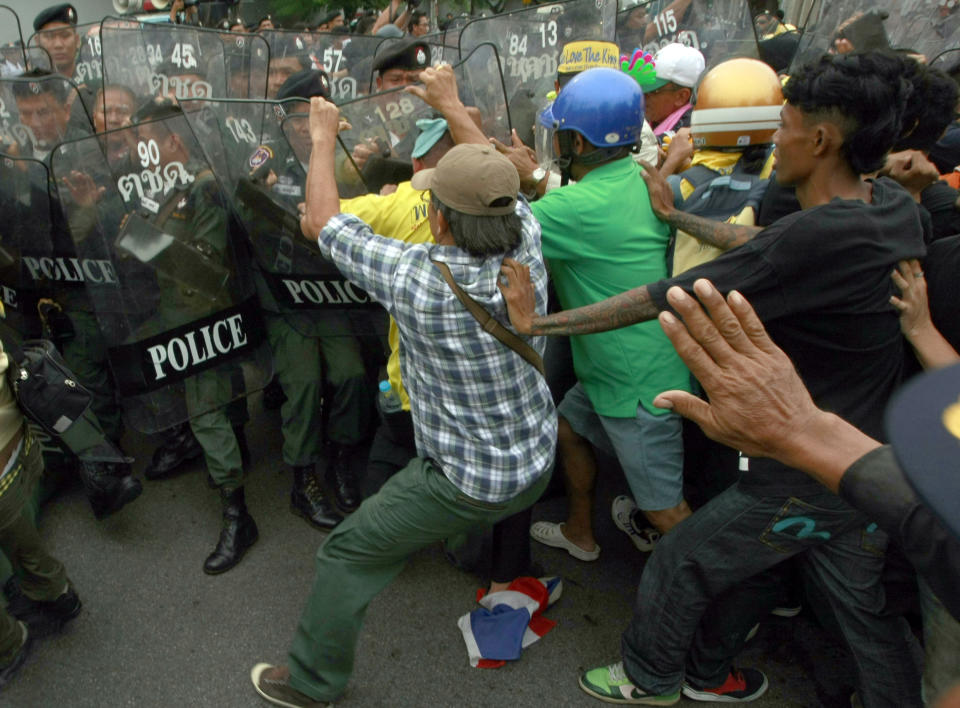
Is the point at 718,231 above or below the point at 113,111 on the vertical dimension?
below

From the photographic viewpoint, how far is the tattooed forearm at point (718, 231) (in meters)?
1.97

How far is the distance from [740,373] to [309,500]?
2.54m

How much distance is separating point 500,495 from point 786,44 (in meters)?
4.05

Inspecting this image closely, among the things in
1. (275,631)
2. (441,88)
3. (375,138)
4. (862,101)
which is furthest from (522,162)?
(275,631)

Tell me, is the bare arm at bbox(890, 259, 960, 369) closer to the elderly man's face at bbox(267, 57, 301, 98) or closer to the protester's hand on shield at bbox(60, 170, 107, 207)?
the protester's hand on shield at bbox(60, 170, 107, 207)

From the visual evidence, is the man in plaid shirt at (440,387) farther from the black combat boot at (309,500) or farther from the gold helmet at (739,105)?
the black combat boot at (309,500)

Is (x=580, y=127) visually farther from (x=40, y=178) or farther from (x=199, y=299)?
(x=40, y=178)

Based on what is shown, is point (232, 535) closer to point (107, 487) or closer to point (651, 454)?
point (107, 487)

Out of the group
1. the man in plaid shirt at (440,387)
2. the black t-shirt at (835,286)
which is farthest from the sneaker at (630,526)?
the black t-shirt at (835,286)

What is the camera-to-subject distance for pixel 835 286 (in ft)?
4.95

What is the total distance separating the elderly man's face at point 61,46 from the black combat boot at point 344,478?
4.18 m

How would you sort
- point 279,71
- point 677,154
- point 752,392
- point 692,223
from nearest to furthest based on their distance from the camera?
1. point 752,392
2. point 692,223
3. point 677,154
4. point 279,71

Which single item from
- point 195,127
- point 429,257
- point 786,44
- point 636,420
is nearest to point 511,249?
point 429,257

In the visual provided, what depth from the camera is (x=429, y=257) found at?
1757 mm
